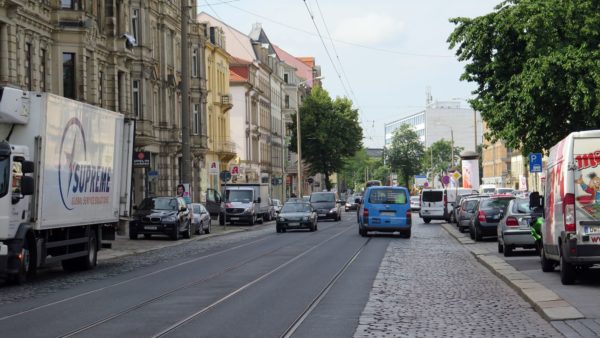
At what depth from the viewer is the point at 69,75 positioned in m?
44.1

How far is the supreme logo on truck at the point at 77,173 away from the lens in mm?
22125

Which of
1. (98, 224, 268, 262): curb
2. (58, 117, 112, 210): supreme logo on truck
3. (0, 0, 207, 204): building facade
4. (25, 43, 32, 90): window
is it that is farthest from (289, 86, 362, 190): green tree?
(58, 117, 112, 210): supreme logo on truck

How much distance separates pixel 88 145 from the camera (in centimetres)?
2370

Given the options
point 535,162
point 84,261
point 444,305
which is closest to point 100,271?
point 84,261

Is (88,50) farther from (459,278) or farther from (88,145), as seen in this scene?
(459,278)

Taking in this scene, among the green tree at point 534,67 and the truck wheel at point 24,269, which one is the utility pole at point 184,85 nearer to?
the green tree at point 534,67

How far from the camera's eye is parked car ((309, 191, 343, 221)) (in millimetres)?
67625

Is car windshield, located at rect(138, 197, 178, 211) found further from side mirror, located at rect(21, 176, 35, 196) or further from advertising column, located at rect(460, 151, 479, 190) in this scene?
advertising column, located at rect(460, 151, 479, 190)

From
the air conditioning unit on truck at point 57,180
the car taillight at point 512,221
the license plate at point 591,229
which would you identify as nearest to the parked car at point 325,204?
the car taillight at point 512,221

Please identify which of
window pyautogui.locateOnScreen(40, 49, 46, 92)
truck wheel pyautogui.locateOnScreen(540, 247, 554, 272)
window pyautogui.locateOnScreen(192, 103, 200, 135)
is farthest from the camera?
window pyautogui.locateOnScreen(192, 103, 200, 135)

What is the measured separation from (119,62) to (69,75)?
7.18 meters

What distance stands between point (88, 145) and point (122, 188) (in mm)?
2991

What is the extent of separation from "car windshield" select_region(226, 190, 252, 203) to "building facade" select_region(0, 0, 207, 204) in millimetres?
3596

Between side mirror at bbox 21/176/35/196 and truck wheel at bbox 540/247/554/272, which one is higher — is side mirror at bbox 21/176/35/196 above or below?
above
